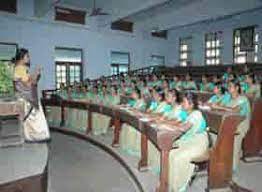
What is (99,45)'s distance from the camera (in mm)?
14555

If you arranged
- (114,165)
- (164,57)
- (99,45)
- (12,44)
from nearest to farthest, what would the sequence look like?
(114,165)
(12,44)
(99,45)
(164,57)

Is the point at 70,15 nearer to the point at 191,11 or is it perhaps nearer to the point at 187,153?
the point at 191,11

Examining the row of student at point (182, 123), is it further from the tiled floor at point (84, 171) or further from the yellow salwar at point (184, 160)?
the tiled floor at point (84, 171)

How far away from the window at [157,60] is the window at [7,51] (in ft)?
24.4

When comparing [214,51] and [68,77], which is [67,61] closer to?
[68,77]

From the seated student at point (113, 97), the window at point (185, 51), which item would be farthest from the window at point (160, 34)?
the seated student at point (113, 97)

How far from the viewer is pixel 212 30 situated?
51.9 ft

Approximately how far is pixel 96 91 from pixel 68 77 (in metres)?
5.14

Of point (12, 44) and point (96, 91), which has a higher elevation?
point (12, 44)

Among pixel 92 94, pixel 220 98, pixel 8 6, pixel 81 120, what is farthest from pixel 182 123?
pixel 8 6

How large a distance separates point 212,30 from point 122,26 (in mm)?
4157

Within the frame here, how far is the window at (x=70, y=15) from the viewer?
13.0 m

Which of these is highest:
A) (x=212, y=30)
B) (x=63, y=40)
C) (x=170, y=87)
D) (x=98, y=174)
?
(x=212, y=30)

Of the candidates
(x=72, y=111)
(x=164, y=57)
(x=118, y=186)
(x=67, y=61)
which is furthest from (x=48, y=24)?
(x=118, y=186)
